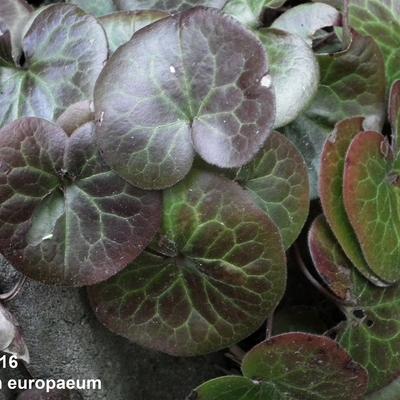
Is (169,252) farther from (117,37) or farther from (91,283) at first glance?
(117,37)

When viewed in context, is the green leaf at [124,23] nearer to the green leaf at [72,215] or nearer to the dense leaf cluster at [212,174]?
the dense leaf cluster at [212,174]

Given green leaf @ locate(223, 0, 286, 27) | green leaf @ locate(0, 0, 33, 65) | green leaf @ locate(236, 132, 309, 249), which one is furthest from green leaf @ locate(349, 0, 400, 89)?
green leaf @ locate(0, 0, 33, 65)

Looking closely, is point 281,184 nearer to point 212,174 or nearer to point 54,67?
point 212,174

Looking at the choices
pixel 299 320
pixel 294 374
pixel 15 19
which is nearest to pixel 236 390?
pixel 294 374

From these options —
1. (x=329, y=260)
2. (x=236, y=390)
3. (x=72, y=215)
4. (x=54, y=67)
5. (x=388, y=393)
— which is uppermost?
(x=54, y=67)

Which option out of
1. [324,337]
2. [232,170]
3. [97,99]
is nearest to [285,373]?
[324,337]

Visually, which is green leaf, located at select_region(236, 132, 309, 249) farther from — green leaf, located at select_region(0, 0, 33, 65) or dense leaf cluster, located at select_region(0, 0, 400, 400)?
green leaf, located at select_region(0, 0, 33, 65)
